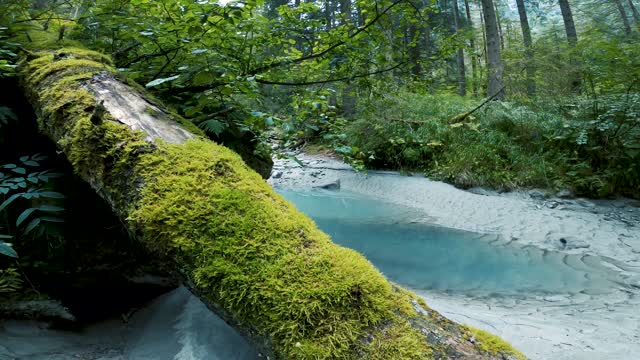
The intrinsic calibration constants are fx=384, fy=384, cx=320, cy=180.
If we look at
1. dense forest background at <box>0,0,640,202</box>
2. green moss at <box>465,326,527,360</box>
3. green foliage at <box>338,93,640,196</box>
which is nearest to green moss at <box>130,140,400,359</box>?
green moss at <box>465,326,527,360</box>

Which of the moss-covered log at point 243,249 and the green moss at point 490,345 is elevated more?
the moss-covered log at point 243,249

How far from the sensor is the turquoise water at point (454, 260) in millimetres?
4781

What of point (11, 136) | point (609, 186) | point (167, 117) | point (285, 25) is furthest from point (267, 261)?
point (609, 186)

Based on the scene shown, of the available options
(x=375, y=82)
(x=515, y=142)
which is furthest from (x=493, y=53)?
(x=375, y=82)

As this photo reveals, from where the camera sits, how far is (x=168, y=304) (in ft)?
10.9

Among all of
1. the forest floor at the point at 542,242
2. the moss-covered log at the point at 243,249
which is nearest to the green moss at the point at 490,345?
the moss-covered log at the point at 243,249

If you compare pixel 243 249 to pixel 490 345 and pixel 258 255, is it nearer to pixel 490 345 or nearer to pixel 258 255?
pixel 258 255

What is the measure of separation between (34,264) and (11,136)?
125 centimetres

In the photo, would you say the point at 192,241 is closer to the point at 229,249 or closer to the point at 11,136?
the point at 229,249

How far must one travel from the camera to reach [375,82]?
4.58 metres

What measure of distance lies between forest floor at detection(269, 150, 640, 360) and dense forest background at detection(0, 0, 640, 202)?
69cm

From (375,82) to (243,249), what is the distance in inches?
138

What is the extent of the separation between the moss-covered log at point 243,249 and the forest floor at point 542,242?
7.90 feet

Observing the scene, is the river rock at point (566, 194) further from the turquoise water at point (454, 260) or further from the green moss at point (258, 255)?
the green moss at point (258, 255)
